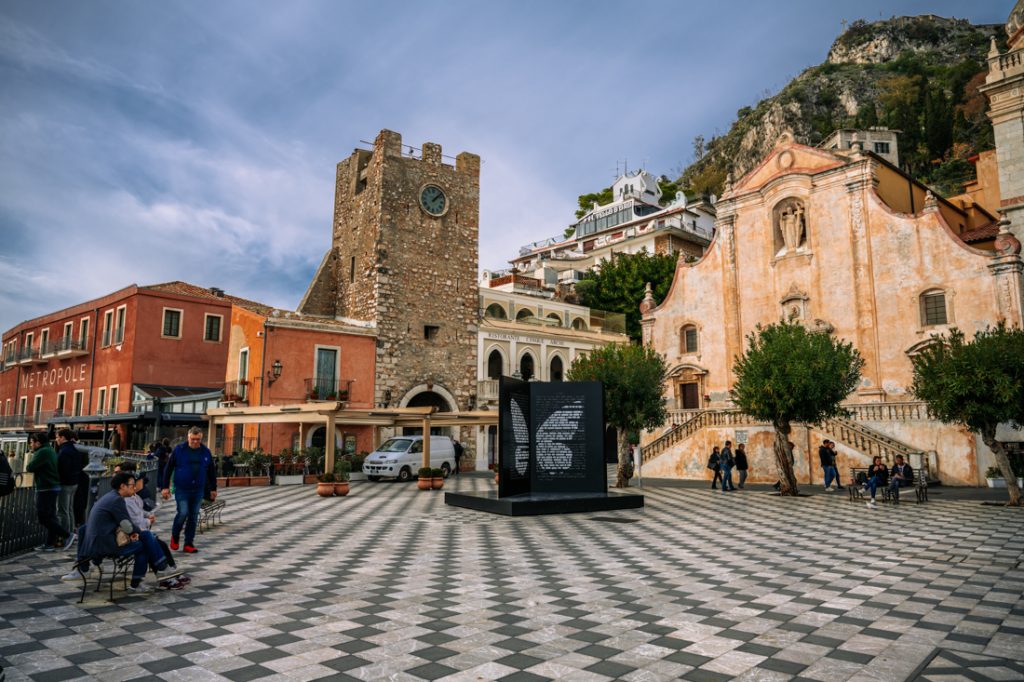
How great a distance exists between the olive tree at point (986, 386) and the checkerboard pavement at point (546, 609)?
17.1ft

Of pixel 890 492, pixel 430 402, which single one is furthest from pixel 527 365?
pixel 890 492

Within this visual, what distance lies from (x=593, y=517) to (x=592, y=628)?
9218 millimetres

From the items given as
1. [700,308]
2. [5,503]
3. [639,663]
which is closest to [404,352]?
[700,308]

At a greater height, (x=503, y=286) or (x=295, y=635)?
(x=503, y=286)

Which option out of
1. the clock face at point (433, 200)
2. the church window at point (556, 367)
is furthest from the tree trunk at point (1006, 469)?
the clock face at point (433, 200)

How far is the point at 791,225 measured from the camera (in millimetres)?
31375

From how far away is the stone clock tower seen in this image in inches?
1291

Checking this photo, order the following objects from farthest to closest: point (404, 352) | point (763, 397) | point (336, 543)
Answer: point (404, 352) < point (763, 397) < point (336, 543)

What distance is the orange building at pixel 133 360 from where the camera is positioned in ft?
101

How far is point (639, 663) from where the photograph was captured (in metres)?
5.30

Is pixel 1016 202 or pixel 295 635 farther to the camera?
pixel 1016 202

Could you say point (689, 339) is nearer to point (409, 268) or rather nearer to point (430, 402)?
point (430, 402)

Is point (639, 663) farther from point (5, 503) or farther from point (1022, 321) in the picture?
point (1022, 321)

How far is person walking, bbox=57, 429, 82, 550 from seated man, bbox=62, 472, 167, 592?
3.48 m
